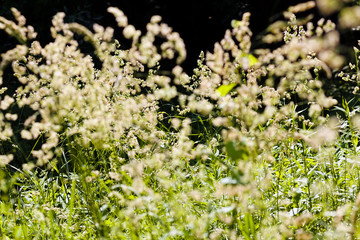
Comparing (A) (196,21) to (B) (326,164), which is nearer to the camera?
(B) (326,164)

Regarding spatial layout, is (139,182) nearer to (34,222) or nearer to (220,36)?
(34,222)

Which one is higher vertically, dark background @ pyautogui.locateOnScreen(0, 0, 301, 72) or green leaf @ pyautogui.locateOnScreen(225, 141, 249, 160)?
dark background @ pyautogui.locateOnScreen(0, 0, 301, 72)

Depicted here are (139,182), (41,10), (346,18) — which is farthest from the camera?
(41,10)

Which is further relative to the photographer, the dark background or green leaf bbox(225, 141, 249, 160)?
the dark background

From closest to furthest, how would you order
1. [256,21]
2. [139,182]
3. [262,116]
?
[262,116]
[139,182]
[256,21]

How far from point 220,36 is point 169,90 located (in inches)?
→ 166

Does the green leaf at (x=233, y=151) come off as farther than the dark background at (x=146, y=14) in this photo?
No

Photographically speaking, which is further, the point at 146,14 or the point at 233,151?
the point at 146,14

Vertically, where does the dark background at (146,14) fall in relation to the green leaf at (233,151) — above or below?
above

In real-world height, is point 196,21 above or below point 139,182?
above

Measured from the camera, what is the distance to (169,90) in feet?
4.49

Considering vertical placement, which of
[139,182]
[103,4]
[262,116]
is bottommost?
[139,182]

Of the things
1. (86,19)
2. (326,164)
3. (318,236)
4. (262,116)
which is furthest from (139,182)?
(86,19)

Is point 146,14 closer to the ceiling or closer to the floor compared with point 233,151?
closer to the ceiling
